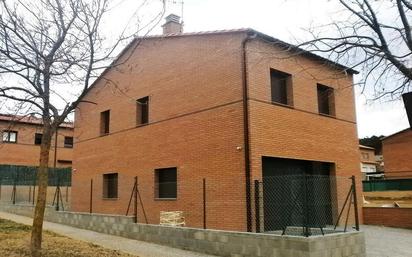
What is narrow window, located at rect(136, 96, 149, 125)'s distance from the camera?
18.3 meters

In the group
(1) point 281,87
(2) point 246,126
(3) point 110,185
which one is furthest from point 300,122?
(3) point 110,185

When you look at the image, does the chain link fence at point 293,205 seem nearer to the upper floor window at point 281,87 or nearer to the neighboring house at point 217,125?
the neighboring house at point 217,125

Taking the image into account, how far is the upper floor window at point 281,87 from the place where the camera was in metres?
15.0

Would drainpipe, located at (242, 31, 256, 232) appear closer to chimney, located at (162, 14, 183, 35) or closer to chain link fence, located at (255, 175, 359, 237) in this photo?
chain link fence, located at (255, 175, 359, 237)

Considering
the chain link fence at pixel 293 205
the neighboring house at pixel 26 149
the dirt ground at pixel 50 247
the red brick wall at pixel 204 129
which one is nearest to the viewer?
the dirt ground at pixel 50 247

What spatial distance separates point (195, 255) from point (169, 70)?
7.66 metres

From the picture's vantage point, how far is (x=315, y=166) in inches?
634

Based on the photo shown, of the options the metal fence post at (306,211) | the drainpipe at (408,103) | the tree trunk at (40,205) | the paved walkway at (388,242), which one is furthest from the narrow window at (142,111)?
the drainpipe at (408,103)

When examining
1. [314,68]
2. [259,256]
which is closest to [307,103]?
[314,68]

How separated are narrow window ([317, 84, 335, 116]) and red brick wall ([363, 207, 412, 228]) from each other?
14.5 ft

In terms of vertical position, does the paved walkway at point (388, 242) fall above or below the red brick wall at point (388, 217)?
below

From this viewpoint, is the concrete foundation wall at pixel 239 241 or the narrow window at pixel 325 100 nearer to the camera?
the concrete foundation wall at pixel 239 241

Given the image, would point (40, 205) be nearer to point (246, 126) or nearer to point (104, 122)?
point (246, 126)

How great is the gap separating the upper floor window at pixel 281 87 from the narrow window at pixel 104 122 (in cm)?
886
